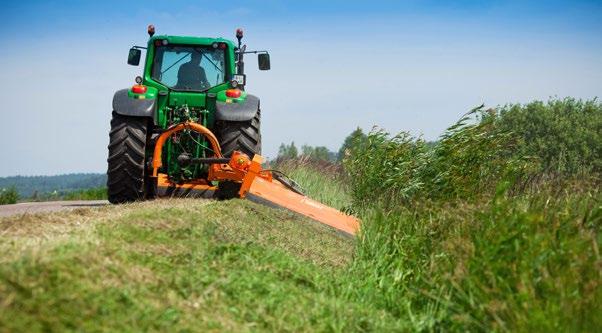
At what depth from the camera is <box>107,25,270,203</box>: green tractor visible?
909cm

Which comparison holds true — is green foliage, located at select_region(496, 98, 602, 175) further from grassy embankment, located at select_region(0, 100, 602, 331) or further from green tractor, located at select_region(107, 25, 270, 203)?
grassy embankment, located at select_region(0, 100, 602, 331)

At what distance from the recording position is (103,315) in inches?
138

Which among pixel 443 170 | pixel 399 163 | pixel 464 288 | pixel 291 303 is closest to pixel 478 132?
pixel 443 170

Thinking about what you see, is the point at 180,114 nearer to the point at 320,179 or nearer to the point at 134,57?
the point at 134,57

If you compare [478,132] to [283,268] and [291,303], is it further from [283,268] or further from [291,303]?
[291,303]

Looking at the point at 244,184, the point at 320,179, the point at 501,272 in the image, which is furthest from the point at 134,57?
the point at 501,272

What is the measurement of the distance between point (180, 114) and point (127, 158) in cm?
84

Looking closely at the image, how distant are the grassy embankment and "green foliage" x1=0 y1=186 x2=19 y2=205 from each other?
990 centimetres

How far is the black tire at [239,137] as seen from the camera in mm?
9391

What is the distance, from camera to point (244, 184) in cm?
845

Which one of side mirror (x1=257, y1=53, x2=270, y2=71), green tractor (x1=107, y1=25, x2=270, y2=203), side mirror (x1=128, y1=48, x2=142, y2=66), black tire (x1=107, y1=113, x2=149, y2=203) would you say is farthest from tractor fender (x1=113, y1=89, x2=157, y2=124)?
side mirror (x1=257, y1=53, x2=270, y2=71)

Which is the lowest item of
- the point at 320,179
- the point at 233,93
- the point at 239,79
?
the point at 320,179

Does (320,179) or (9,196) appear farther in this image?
(9,196)

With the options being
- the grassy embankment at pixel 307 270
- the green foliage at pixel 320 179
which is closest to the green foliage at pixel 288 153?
the green foliage at pixel 320 179
